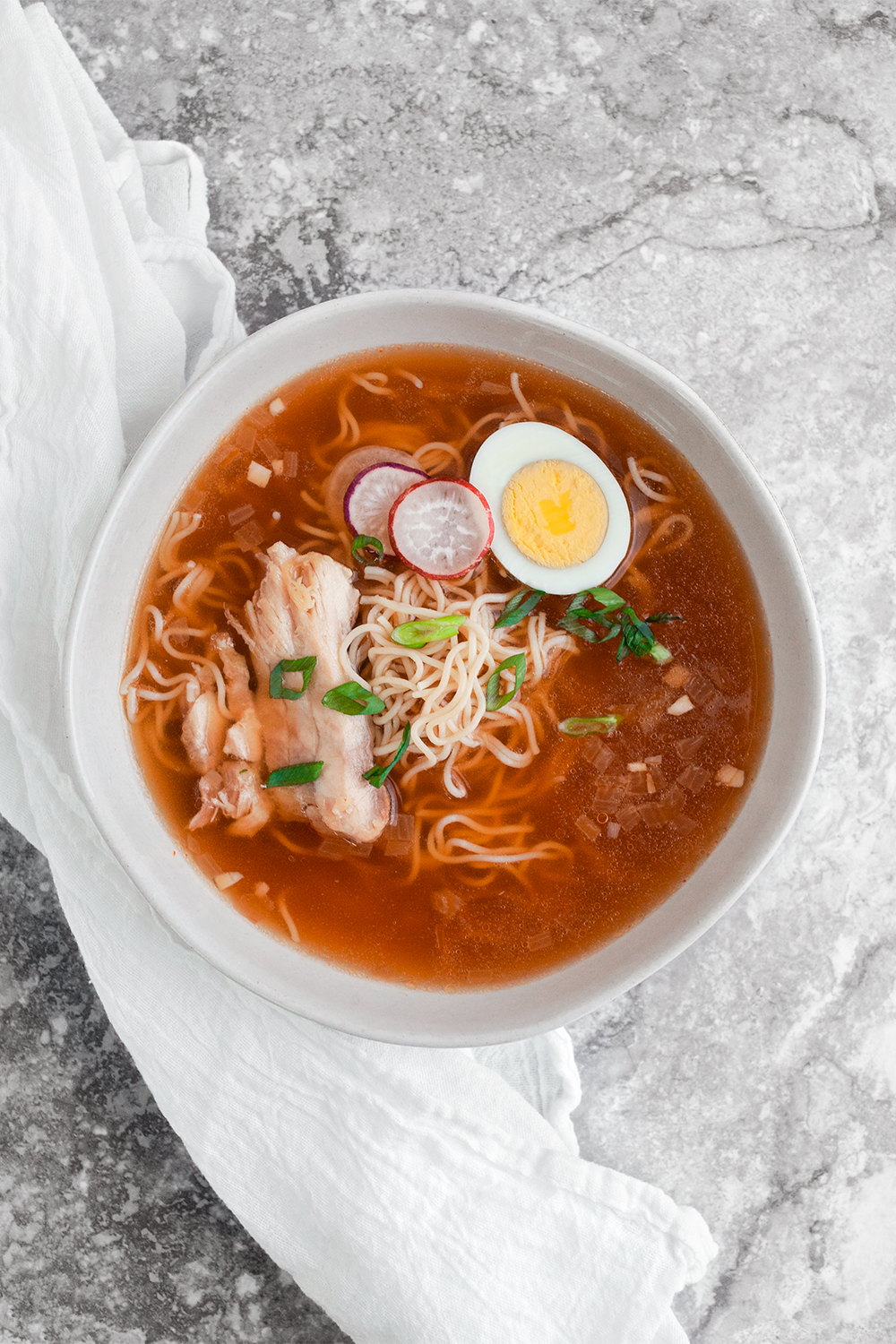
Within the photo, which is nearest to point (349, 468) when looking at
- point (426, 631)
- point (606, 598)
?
point (426, 631)

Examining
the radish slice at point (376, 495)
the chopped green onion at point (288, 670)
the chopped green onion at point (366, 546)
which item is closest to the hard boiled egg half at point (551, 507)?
the radish slice at point (376, 495)

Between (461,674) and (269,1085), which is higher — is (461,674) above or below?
above

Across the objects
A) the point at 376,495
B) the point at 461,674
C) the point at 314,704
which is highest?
the point at 376,495

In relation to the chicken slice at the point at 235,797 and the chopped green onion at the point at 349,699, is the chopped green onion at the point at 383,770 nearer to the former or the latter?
the chopped green onion at the point at 349,699

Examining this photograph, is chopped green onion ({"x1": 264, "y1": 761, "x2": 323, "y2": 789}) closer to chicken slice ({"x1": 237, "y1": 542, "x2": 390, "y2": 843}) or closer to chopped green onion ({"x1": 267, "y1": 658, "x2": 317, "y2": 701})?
chicken slice ({"x1": 237, "y1": 542, "x2": 390, "y2": 843})

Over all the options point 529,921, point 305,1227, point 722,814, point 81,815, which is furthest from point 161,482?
point 305,1227

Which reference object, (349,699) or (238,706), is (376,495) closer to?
(349,699)

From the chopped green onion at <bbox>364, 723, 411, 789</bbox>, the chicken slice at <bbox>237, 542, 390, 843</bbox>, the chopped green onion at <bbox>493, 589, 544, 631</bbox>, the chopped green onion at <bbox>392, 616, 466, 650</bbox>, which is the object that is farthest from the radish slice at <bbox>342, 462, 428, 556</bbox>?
the chopped green onion at <bbox>364, 723, 411, 789</bbox>
